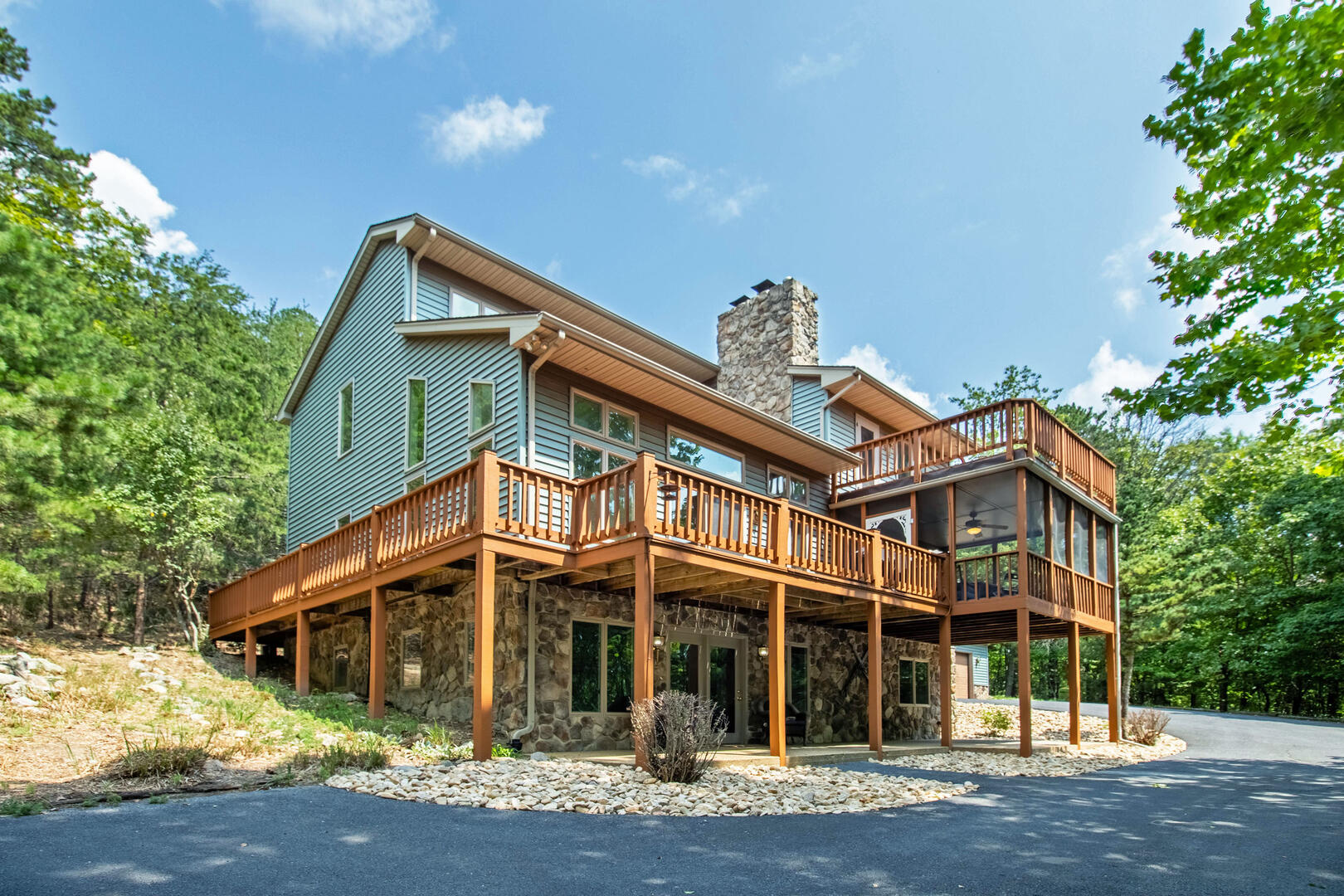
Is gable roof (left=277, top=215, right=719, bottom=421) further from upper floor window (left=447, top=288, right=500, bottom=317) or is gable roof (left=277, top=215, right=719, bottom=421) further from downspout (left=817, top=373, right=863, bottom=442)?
downspout (left=817, top=373, right=863, bottom=442)

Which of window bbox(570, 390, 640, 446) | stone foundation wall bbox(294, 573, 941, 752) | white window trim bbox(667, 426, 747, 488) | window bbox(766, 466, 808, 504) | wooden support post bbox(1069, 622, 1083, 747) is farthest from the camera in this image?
window bbox(766, 466, 808, 504)

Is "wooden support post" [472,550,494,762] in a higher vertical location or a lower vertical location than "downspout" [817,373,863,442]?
lower

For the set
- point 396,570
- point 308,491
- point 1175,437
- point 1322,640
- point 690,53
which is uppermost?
point 690,53

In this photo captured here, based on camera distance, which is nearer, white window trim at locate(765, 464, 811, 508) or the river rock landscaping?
the river rock landscaping

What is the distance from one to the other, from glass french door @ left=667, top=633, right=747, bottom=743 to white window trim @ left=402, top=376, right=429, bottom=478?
5174 mm

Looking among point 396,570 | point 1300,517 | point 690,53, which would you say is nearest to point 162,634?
point 396,570

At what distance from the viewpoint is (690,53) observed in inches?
639

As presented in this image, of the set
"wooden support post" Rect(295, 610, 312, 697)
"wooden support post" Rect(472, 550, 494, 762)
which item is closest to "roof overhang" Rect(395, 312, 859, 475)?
"wooden support post" Rect(472, 550, 494, 762)

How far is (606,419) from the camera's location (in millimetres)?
13180

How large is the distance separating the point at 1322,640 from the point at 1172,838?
21.8m

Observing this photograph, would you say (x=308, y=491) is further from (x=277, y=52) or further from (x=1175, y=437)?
(x=1175, y=437)

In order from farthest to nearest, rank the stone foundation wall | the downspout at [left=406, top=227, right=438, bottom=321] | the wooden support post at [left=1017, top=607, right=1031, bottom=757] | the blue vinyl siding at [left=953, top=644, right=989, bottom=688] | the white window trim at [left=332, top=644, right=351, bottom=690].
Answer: the blue vinyl siding at [left=953, top=644, right=989, bottom=688] < the white window trim at [left=332, top=644, right=351, bottom=690] < the downspout at [left=406, top=227, right=438, bottom=321] < the wooden support post at [left=1017, top=607, right=1031, bottom=757] < the stone foundation wall

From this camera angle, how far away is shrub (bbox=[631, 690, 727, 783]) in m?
8.49

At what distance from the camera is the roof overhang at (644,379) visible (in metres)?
11.9
